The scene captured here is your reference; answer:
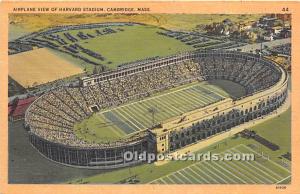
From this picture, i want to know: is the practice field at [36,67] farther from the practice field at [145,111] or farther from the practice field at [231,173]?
the practice field at [231,173]

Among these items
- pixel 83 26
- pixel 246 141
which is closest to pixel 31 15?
pixel 83 26

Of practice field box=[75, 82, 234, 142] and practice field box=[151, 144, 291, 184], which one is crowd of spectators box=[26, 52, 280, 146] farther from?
practice field box=[151, 144, 291, 184]

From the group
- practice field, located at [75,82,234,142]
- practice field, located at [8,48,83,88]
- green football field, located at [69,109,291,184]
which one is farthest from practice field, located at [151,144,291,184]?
practice field, located at [8,48,83,88]

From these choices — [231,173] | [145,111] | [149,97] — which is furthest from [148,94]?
[231,173]

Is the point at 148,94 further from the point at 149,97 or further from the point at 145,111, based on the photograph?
the point at 145,111

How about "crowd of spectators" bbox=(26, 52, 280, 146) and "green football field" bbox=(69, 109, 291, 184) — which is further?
"crowd of spectators" bbox=(26, 52, 280, 146)

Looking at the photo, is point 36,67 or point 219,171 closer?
point 219,171

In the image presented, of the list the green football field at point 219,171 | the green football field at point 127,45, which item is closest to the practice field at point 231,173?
the green football field at point 219,171
